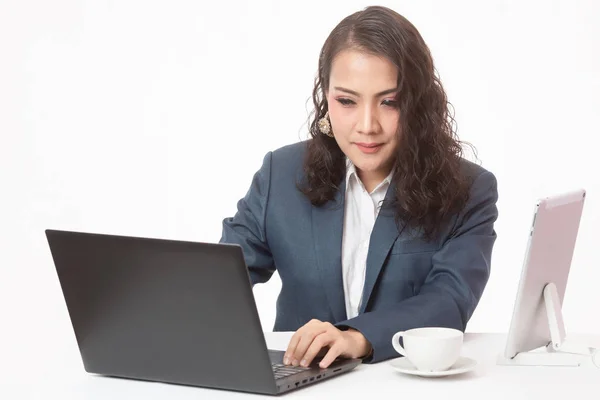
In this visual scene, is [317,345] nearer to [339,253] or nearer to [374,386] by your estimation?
[374,386]

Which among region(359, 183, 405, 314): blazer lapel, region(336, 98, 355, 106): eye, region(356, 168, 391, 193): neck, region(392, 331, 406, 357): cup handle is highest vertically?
region(336, 98, 355, 106): eye

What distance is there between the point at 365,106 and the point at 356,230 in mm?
378

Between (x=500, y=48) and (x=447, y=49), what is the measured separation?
0.26 metres

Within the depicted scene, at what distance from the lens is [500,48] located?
450 cm

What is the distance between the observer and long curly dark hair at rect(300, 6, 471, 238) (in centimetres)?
231

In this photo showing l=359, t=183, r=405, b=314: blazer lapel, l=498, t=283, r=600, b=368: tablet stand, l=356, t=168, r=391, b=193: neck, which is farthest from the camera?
l=356, t=168, r=391, b=193: neck

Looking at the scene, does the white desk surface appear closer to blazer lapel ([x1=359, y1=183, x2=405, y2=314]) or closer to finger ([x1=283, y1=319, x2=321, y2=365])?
finger ([x1=283, y1=319, x2=321, y2=365])

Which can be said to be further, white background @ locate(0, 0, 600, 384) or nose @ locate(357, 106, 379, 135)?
white background @ locate(0, 0, 600, 384)

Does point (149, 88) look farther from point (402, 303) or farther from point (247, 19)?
point (402, 303)

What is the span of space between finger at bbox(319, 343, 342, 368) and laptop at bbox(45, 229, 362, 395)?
0.5 inches

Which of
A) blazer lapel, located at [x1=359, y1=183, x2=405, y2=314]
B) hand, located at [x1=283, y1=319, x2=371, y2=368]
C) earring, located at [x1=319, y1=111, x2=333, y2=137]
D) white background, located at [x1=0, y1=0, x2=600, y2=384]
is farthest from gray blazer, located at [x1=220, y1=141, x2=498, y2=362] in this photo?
white background, located at [x1=0, y1=0, x2=600, y2=384]

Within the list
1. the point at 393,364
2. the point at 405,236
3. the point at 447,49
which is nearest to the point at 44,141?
the point at 447,49

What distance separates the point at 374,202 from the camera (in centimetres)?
252

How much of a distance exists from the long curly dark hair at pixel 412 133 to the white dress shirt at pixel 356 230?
5 cm
